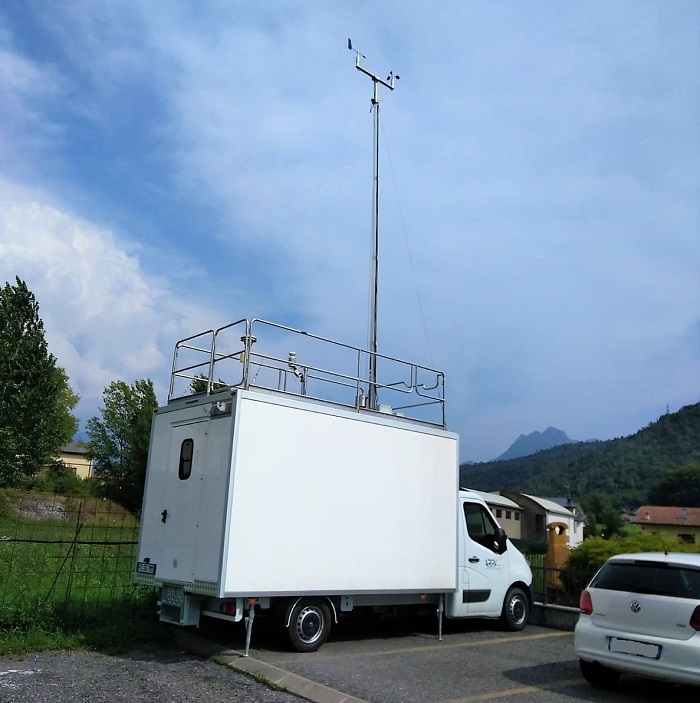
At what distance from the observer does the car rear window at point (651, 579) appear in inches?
258

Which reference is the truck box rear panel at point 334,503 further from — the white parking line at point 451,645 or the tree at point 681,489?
the tree at point 681,489

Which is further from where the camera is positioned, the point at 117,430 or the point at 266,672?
the point at 117,430

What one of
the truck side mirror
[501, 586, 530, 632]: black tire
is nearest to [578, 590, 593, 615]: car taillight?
the truck side mirror

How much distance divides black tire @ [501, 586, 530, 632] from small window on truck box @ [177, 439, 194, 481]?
583cm

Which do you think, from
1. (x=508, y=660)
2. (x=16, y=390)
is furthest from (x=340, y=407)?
(x=16, y=390)

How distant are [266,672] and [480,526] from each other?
4.89 meters

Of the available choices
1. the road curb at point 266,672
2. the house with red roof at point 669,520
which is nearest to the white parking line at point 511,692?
the road curb at point 266,672

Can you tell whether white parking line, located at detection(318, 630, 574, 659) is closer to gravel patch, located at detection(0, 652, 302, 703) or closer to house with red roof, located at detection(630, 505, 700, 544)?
gravel patch, located at detection(0, 652, 302, 703)

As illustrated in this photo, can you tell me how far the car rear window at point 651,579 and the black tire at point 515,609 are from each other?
415cm

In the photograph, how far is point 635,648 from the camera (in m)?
6.59

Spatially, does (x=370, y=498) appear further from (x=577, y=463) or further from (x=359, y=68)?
(x=577, y=463)

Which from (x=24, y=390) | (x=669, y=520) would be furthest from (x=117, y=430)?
(x=669, y=520)

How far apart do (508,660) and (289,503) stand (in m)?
3.60

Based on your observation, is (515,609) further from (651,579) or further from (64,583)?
(64,583)
